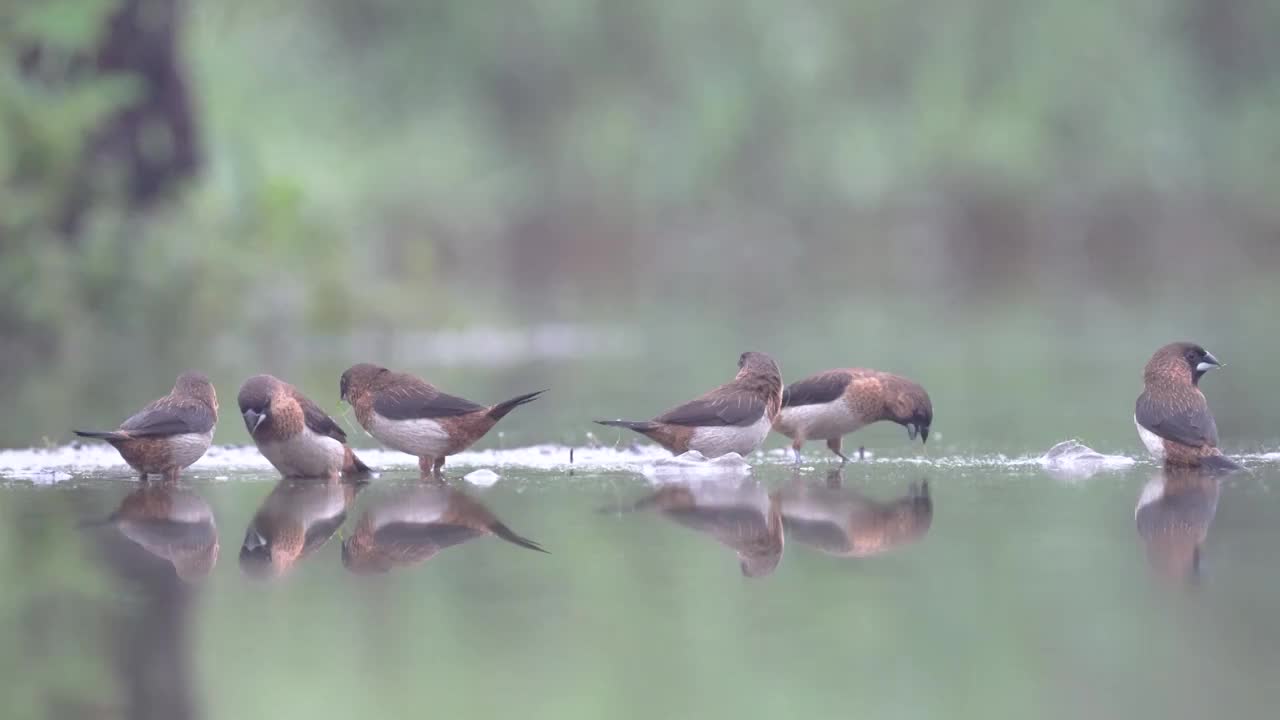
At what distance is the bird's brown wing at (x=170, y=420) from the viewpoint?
377 inches

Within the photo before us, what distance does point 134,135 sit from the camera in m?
21.8

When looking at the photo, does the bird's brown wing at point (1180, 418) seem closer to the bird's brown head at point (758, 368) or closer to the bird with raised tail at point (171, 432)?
the bird's brown head at point (758, 368)

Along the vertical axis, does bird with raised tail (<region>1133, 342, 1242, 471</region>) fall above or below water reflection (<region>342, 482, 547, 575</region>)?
above

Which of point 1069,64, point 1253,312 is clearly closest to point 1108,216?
point 1069,64

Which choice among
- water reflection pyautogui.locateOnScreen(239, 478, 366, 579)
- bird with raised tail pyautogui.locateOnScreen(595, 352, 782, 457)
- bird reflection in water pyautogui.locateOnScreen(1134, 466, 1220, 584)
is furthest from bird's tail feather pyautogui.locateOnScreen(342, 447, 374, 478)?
bird reflection in water pyautogui.locateOnScreen(1134, 466, 1220, 584)

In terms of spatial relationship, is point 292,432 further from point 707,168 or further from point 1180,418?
point 707,168

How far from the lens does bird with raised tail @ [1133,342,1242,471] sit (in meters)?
9.76

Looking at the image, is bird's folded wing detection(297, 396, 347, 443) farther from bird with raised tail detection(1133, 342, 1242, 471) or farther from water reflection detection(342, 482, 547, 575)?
bird with raised tail detection(1133, 342, 1242, 471)

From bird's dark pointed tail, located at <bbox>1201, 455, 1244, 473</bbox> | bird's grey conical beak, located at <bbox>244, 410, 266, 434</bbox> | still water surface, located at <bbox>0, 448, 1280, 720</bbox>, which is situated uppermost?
bird's grey conical beak, located at <bbox>244, 410, 266, 434</bbox>

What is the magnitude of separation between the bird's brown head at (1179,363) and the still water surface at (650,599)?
2.87ft

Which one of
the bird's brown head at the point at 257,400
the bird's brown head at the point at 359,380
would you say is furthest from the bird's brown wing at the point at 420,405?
the bird's brown head at the point at 257,400

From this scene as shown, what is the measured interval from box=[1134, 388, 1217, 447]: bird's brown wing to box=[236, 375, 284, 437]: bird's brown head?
4.25 m

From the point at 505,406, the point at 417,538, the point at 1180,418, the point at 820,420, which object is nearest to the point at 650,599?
the point at 417,538

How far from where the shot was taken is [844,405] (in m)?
10.8
